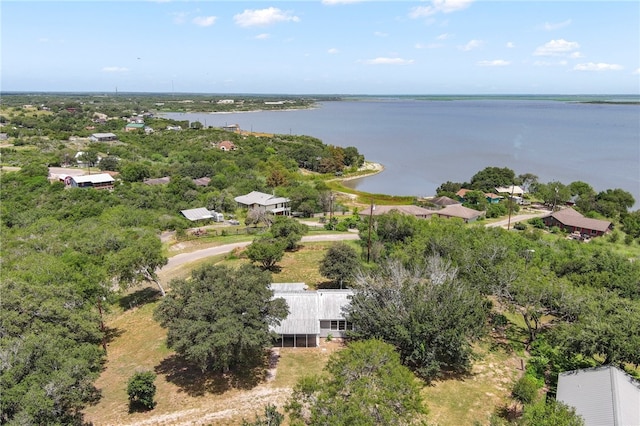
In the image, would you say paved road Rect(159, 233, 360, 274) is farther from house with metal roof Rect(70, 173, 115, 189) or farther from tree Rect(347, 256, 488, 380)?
house with metal roof Rect(70, 173, 115, 189)

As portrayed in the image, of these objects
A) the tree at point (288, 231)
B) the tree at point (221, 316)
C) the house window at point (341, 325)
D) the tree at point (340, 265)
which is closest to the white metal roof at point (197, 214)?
the tree at point (288, 231)

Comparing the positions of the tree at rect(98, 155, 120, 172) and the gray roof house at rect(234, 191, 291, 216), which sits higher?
the tree at rect(98, 155, 120, 172)

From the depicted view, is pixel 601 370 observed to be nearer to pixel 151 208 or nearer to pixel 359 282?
pixel 359 282

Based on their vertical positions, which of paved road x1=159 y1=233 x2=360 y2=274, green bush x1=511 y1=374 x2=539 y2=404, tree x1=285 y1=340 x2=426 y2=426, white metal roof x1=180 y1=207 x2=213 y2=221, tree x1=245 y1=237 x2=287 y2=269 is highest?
tree x1=285 y1=340 x2=426 y2=426

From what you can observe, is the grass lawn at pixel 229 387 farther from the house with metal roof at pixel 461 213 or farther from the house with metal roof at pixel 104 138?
the house with metal roof at pixel 104 138

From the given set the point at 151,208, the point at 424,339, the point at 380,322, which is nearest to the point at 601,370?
the point at 424,339

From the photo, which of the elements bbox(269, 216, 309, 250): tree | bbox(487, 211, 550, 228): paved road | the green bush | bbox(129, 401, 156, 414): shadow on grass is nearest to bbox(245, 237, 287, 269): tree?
bbox(269, 216, 309, 250): tree
